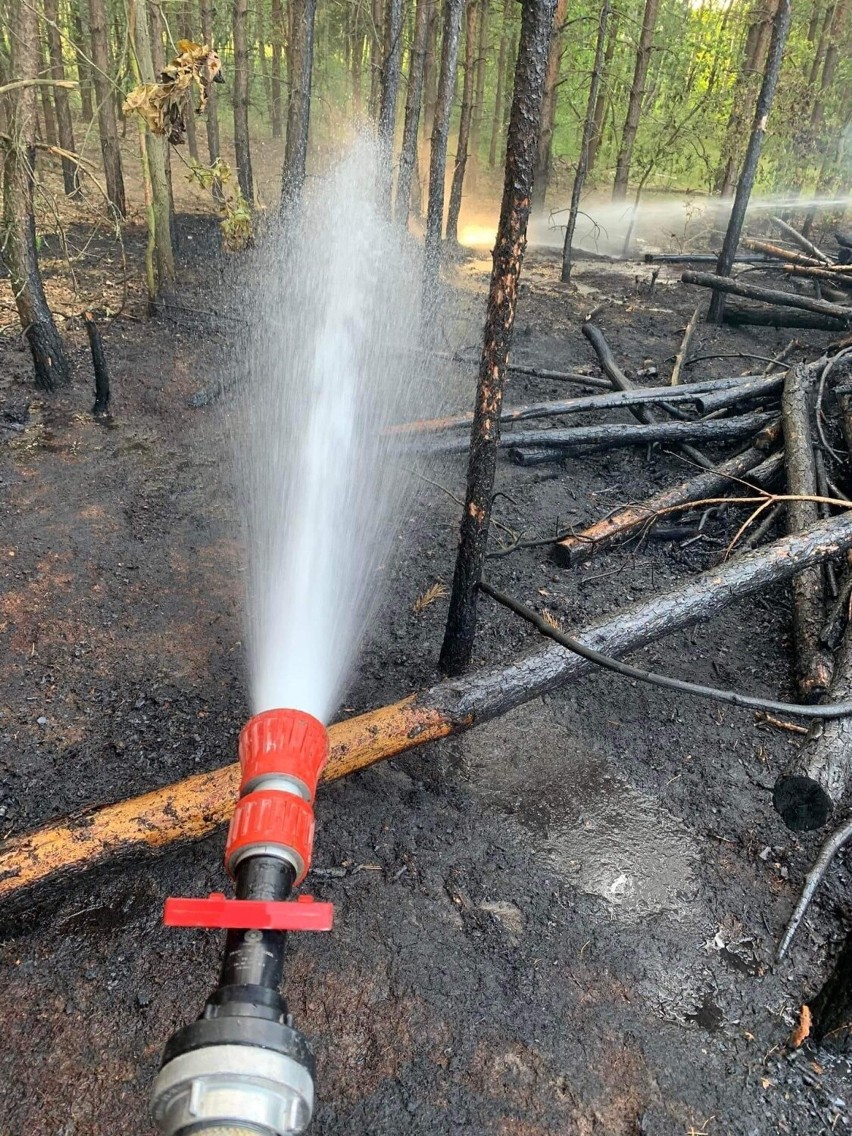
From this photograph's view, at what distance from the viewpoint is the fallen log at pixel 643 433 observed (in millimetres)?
6664

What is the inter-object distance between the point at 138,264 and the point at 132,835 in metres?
12.0

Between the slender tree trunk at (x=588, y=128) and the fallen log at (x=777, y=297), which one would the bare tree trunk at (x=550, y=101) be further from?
the fallen log at (x=777, y=297)

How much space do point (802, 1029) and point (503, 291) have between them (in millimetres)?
3110

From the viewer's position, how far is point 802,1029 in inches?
105

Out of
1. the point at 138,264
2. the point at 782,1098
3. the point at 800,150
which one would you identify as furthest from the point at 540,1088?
the point at 800,150

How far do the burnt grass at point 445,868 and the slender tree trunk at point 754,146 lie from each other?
23.0ft

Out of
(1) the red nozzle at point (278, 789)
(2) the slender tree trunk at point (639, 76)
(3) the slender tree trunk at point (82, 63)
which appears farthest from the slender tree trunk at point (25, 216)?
(2) the slender tree trunk at point (639, 76)

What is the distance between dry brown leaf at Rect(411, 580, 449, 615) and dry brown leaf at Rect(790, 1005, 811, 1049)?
3.04m

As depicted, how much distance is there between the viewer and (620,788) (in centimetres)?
377

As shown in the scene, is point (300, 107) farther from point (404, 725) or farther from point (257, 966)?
point (257, 966)

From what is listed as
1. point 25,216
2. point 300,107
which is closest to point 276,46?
point 300,107

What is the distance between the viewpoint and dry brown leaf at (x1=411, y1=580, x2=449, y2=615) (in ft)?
16.3

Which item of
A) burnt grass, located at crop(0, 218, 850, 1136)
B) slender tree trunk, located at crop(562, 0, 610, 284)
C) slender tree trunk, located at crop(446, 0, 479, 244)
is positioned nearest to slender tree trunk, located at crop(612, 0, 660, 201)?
slender tree trunk, located at crop(562, 0, 610, 284)

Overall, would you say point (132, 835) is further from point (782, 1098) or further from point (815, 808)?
point (815, 808)
